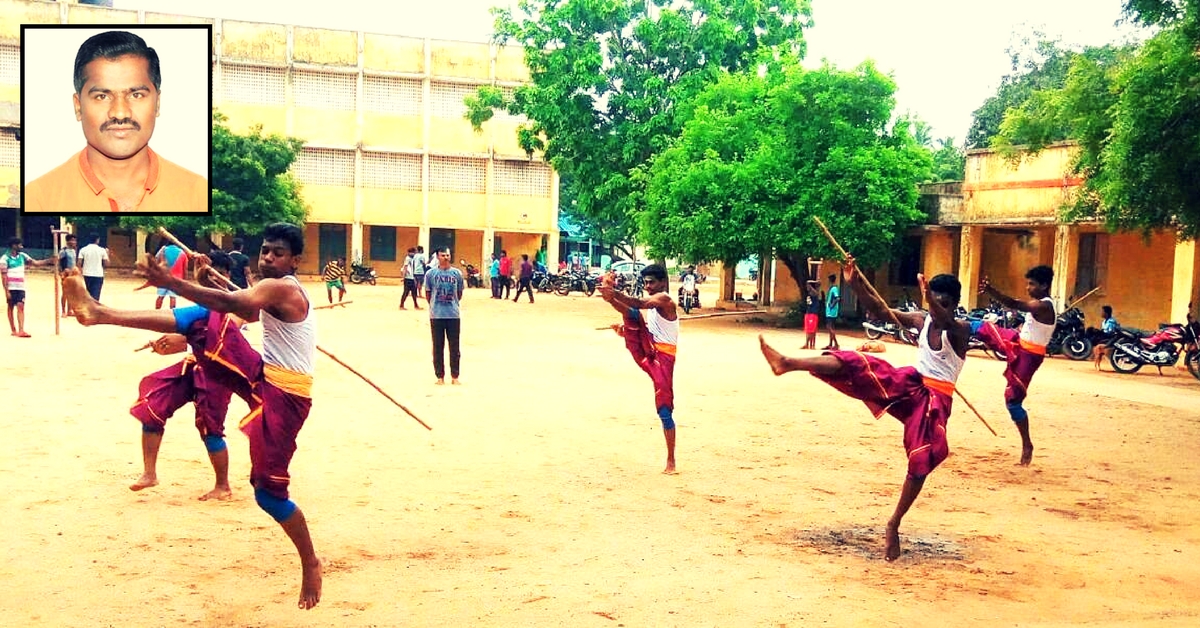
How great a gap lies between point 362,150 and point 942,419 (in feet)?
137

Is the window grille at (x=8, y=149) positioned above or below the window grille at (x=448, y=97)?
below

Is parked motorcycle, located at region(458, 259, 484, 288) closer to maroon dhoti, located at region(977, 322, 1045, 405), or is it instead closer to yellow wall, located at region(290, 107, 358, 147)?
yellow wall, located at region(290, 107, 358, 147)

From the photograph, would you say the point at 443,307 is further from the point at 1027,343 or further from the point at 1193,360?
the point at 1193,360

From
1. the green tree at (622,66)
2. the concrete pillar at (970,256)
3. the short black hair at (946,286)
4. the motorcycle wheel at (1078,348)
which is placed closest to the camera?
the short black hair at (946,286)

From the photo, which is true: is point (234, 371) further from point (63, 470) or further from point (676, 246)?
point (676, 246)

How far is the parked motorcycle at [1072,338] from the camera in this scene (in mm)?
20688

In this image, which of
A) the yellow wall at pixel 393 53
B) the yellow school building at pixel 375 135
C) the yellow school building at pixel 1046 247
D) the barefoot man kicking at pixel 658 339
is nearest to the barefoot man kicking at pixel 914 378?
the barefoot man kicking at pixel 658 339

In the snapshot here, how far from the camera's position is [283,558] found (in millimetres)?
5949

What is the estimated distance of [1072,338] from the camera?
68.2 feet

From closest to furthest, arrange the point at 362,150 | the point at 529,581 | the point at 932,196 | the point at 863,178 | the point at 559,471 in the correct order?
the point at 529,581
the point at 559,471
the point at 863,178
the point at 932,196
the point at 362,150

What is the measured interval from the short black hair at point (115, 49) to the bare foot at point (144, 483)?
610 centimetres

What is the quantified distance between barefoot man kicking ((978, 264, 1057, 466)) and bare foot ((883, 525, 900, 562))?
3.78 meters

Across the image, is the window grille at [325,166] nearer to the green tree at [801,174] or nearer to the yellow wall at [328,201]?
the yellow wall at [328,201]

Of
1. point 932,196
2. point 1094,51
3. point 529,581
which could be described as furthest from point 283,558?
point 1094,51
